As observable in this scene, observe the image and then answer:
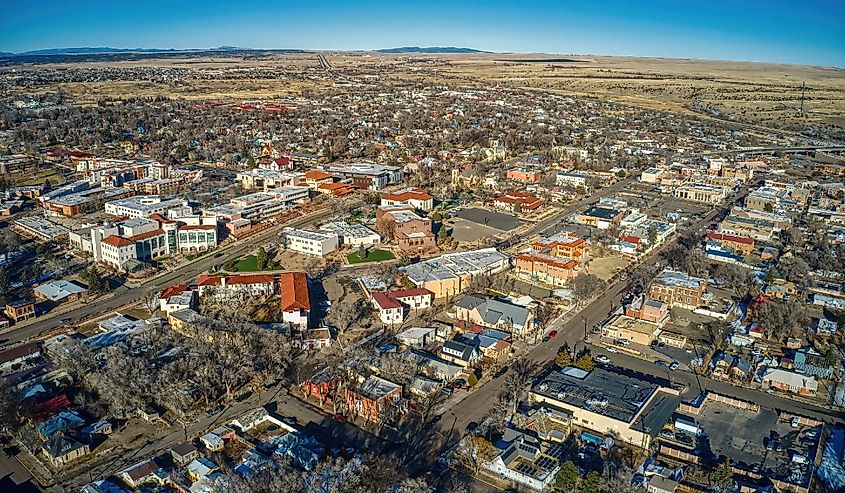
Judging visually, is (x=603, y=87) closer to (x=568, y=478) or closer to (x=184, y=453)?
(x=568, y=478)

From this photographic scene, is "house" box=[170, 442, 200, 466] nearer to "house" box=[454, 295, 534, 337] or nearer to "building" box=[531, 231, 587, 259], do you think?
"house" box=[454, 295, 534, 337]

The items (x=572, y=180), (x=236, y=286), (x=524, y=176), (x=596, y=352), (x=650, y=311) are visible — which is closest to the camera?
(x=596, y=352)

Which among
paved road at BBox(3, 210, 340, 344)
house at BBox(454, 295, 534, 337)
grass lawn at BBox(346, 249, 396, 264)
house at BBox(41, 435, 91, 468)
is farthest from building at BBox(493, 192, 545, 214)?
house at BBox(41, 435, 91, 468)

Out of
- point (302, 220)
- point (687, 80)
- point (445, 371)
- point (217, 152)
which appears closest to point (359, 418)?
point (445, 371)

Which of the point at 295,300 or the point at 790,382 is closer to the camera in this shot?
the point at 790,382

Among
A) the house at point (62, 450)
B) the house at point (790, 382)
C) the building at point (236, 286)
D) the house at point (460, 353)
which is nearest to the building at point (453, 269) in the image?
the house at point (460, 353)

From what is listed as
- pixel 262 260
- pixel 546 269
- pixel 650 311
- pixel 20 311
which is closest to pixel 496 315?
pixel 546 269

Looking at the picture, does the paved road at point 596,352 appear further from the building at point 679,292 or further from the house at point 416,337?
the house at point 416,337
